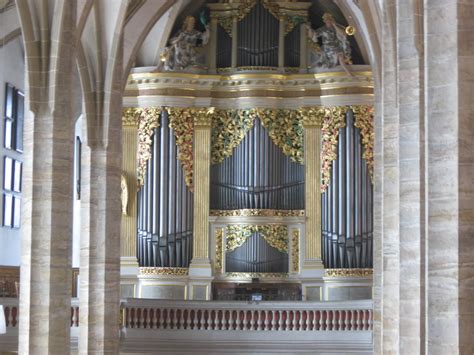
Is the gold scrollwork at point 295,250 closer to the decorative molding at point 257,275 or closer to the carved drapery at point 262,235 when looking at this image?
the carved drapery at point 262,235

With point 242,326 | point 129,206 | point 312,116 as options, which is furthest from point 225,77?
point 242,326

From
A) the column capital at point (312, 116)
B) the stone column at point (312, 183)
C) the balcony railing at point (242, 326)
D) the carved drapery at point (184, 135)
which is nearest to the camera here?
the balcony railing at point (242, 326)

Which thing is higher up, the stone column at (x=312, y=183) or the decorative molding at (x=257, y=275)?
the stone column at (x=312, y=183)

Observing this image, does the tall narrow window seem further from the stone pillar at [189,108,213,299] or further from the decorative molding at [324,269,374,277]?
the decorative molding at [324,269,374,277]

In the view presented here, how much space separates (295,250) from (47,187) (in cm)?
1002

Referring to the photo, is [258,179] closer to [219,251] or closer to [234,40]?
[219,251]

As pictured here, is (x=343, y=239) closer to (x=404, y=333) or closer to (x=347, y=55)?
(x=347, y=55)

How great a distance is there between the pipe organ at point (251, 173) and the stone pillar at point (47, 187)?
8.64 m

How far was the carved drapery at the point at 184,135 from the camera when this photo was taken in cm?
2795

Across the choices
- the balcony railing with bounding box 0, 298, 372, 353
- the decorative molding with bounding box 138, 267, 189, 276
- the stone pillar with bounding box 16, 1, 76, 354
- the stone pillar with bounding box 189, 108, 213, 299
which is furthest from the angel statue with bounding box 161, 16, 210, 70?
the stone pillar with bounding box 16, 1, 76, 354

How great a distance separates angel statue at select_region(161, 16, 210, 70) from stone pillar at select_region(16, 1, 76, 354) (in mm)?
8908

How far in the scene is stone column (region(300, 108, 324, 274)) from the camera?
90.5ft

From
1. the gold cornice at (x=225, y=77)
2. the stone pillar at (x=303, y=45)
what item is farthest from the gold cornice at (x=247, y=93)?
the stone pillar at (x=303, y=45)

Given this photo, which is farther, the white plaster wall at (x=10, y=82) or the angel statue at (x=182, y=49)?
the angel statue at (x=182, y=49)
